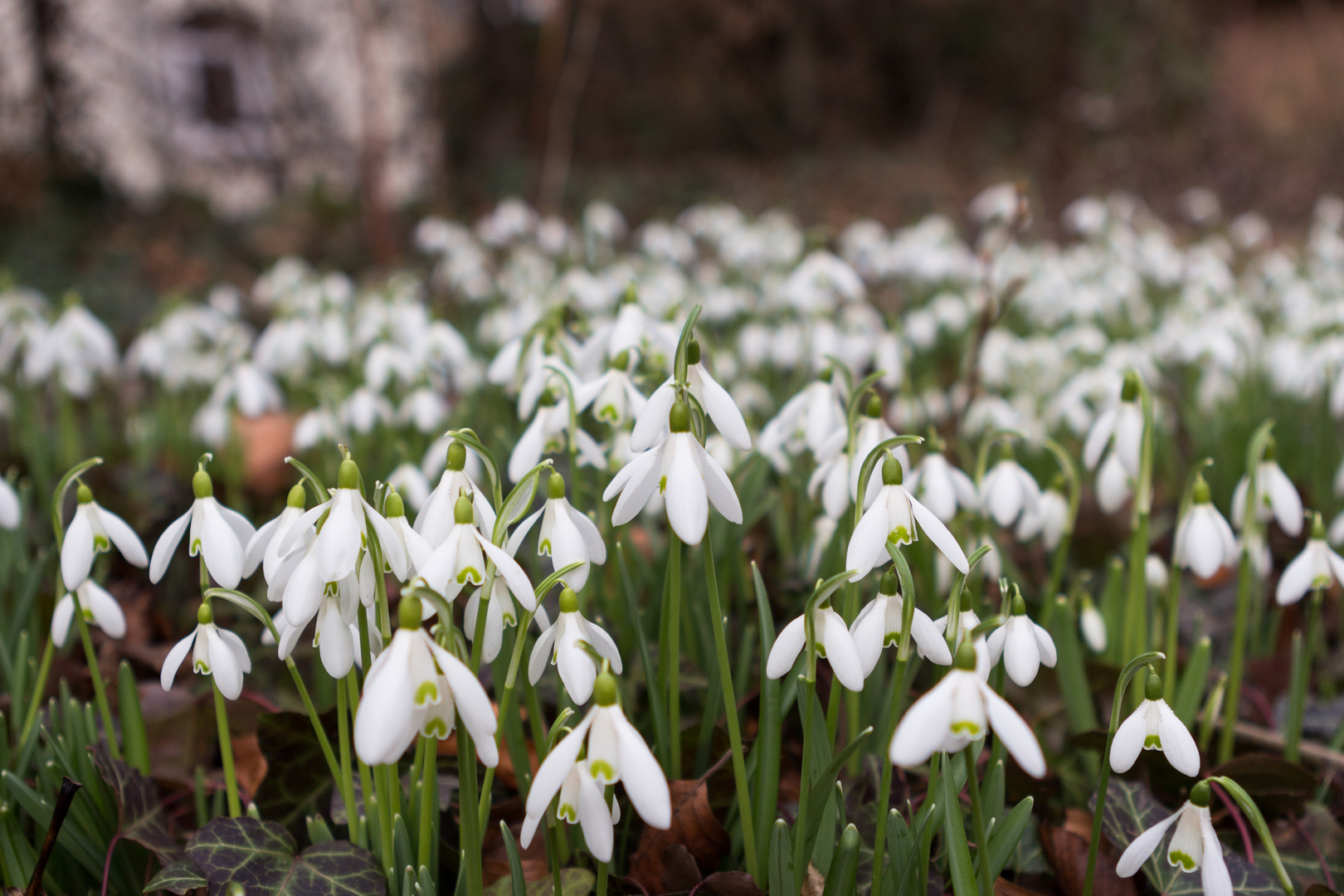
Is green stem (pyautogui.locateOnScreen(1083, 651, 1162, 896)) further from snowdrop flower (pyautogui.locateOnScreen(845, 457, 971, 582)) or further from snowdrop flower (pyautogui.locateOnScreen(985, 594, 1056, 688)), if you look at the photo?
snowdrop flower (pyautogui.locateOnScreen(845, 457, 971, 582))

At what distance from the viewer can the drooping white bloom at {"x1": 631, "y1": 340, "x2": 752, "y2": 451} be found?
976 millimetres

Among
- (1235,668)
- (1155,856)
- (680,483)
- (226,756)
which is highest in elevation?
(680,483)

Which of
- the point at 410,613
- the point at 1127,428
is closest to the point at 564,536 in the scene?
the point at 410,613

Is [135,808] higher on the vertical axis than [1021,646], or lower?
lower

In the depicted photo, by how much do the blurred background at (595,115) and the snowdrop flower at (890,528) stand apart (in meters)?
5.13

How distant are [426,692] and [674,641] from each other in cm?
41

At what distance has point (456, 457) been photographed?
96cm

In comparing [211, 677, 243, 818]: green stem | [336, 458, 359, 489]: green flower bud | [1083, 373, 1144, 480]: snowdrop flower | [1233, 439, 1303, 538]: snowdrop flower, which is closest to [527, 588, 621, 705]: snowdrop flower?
[336, 458, 359, 489]: green flower bud

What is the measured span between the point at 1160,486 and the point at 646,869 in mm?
2150

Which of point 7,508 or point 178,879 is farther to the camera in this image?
point 7,508

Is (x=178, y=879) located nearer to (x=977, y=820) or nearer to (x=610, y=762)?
(x=610, y=762)

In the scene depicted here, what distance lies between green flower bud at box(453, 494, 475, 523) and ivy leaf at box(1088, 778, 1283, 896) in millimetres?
852

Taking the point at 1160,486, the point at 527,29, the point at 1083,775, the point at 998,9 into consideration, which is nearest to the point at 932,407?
the point at 1160,486

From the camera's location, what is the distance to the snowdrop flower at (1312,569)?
1.27 meters
